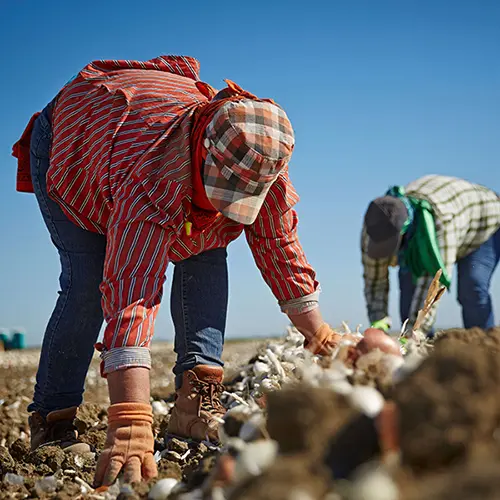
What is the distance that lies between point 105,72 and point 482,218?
142 inches

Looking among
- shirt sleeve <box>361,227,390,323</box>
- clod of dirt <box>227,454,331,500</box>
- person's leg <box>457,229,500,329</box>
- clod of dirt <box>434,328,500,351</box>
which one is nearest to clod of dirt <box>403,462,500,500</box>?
clod of dirt <box>227,454,331,500</box>

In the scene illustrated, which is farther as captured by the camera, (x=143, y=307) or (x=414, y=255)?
(x=414, y=255)

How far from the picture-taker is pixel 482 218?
17.8 feet

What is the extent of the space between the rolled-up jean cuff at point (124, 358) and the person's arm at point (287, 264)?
2.80 ft

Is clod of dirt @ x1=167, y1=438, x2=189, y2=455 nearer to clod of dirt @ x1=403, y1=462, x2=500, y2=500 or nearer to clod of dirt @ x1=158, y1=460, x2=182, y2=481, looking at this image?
clod of dirt @ x1=158, y1=460, x2=182, y2=481

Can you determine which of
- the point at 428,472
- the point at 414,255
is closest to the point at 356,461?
Answer: the point at 428,472

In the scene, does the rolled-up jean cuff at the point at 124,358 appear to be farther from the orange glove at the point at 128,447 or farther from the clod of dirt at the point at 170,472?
the clod of dirt at the point at 170,472

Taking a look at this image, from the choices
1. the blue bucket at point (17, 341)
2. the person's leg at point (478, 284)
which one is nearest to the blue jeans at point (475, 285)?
the person's leg at point (478, 284)

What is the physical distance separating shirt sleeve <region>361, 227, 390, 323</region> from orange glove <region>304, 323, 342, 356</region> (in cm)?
287

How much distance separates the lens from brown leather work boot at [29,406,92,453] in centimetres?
272

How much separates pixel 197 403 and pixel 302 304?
0.55 m

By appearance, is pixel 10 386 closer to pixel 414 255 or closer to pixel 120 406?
pixel 414 255

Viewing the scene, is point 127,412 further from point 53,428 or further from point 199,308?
point 53,428

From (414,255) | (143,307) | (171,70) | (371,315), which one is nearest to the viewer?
(143,307)
